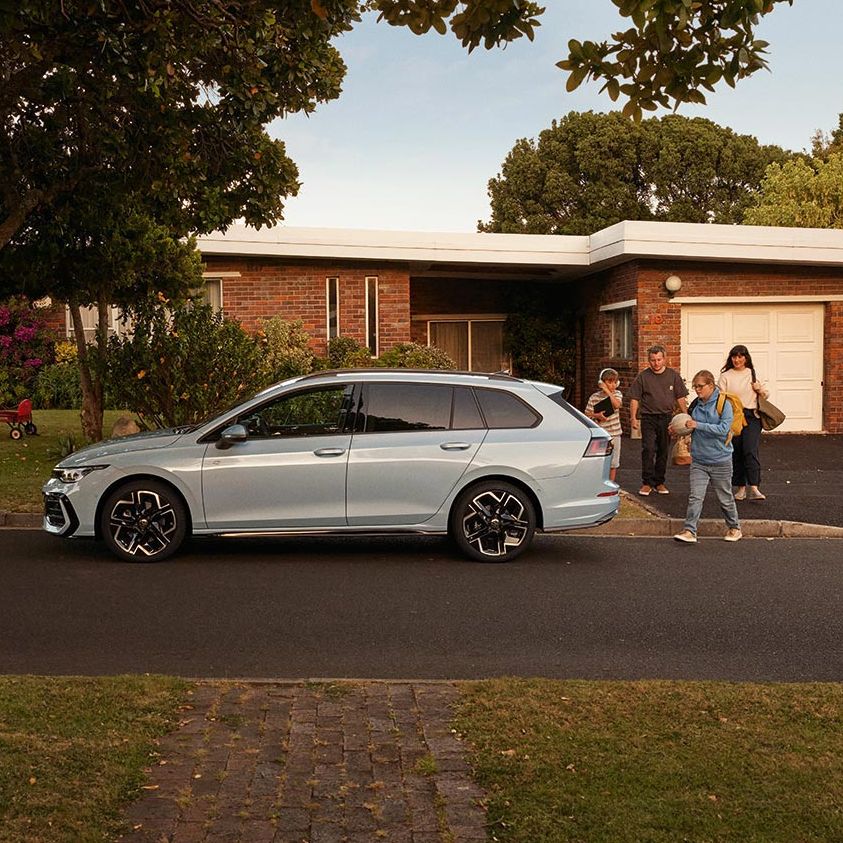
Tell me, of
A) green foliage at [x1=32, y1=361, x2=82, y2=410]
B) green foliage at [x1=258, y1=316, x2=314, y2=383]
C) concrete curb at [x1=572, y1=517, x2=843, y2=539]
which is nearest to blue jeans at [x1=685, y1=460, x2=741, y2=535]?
concrete curb at [x1=572, y1=517, x2=843, y2=539]

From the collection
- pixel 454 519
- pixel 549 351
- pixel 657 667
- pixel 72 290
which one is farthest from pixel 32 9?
pixel 549 351

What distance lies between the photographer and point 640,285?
20.7m

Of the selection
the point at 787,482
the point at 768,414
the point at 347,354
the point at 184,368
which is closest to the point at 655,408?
the point at 768,414

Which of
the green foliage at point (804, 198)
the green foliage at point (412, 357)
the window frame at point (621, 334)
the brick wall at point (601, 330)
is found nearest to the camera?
the green foliage at point (412, 357)

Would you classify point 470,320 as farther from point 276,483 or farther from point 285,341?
point 276,483

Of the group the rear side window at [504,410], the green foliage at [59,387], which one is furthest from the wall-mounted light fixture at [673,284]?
the green foliage at [59,387]

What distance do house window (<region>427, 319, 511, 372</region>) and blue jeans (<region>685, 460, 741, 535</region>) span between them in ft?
50.8

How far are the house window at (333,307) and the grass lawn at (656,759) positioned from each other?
16322mm

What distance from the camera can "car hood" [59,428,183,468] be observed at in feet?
31.5

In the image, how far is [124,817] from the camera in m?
4.14

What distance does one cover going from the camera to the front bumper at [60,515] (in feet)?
31.4

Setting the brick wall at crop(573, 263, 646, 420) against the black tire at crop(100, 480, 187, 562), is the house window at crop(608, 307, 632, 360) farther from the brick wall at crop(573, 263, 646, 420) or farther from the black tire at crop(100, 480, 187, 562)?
the black tire at crop(100, 480, 187, 562)

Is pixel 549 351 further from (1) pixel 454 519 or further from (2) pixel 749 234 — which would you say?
(1) pixel 454 519

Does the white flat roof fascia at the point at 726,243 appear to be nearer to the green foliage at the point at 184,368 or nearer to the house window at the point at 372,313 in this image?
the house window at the point at 372,313
